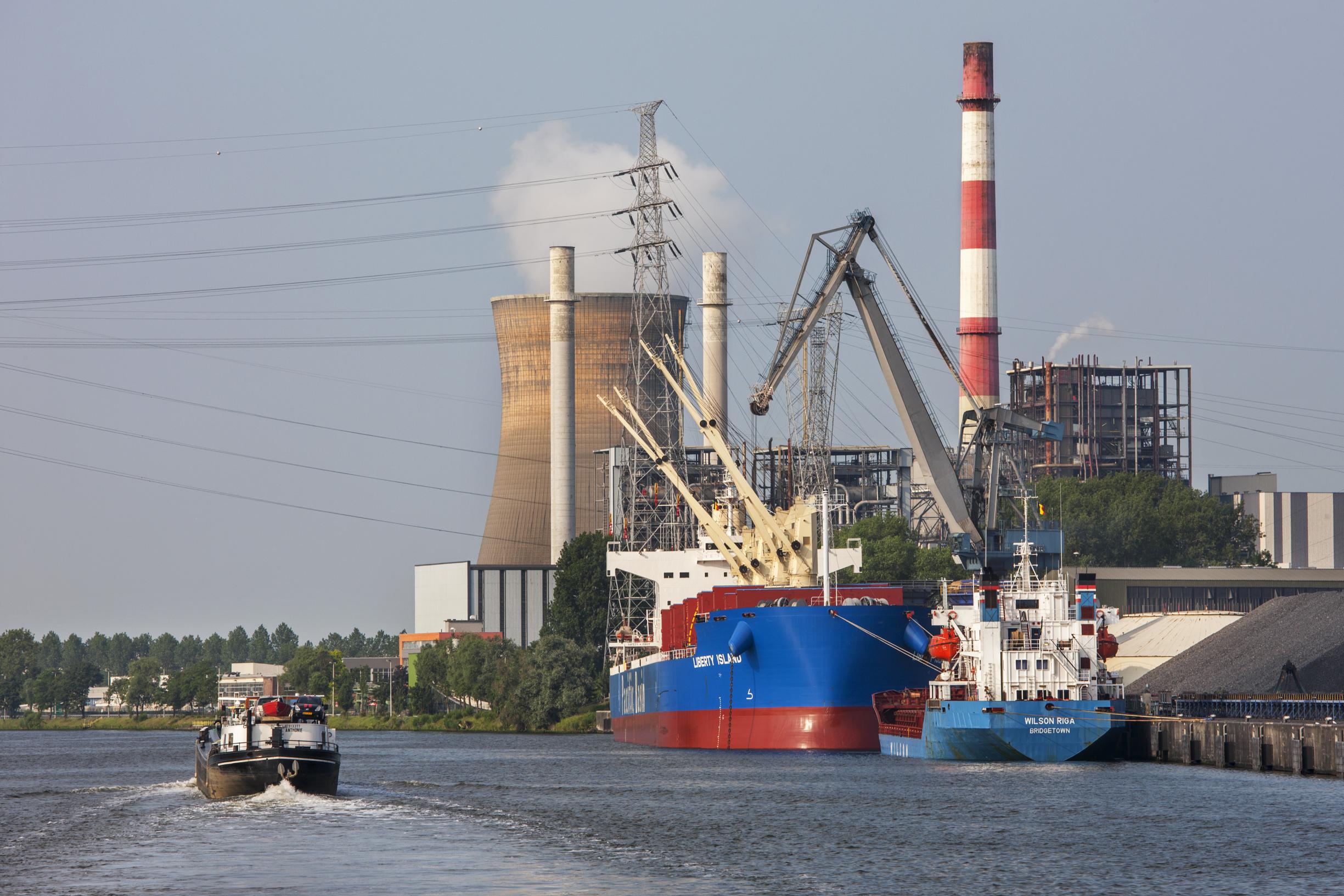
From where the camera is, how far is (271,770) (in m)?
48.6

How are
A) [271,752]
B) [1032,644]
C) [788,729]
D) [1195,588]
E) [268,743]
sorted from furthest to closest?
[1195,588] < [788,729] < [1032,644] < [268,743] < [271,752]

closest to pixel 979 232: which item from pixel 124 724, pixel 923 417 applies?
pixel 923 417

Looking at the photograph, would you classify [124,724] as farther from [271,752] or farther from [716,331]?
[271,752]

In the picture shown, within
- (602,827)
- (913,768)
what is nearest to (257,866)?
(602,827)

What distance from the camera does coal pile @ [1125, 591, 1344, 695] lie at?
7894cm

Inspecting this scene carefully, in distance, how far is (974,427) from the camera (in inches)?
4090

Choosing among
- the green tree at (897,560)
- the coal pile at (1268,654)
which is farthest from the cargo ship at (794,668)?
the green tree at (897,560)

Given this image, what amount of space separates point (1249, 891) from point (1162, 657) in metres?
64.0

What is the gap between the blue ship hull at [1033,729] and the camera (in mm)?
58844

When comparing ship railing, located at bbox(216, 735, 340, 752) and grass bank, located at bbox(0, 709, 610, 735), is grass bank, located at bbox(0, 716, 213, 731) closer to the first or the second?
grass bank, located at bbox(0, 709, 610, 735)

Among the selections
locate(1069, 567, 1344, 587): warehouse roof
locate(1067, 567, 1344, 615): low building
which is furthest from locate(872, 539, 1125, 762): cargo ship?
locate(1069, 567, 1344, 587): warehouse roof

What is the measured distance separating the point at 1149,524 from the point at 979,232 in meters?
47.3

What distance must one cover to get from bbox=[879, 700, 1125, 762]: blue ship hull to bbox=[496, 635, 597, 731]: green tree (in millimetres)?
57572

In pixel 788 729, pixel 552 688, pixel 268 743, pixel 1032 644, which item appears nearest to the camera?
pixel 268 743
